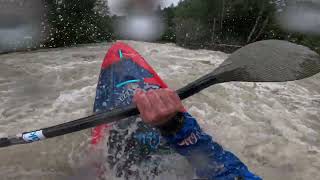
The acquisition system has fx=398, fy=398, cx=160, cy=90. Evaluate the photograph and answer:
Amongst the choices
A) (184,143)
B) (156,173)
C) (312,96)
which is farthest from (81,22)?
(184,143)

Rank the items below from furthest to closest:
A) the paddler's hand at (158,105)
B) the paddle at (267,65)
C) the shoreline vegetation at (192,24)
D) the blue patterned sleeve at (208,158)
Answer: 1. the shoreline vegetation at (192,24)
2. the paddle at (267,65)
3. the blue patterned sleeve at (208,158)
4. the paddler's hand at (158,105)

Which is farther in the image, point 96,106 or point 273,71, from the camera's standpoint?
point 96,106

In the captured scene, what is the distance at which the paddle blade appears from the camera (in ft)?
6.02

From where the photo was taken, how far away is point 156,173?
2.29m

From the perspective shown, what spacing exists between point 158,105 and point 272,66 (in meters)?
0.74

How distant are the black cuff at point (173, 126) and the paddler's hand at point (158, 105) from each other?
5cm

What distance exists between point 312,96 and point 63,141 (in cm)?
332

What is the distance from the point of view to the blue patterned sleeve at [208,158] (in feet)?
5.20

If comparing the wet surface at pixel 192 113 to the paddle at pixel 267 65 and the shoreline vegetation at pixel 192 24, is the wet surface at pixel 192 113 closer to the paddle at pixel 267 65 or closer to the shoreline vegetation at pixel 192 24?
the paddle at pixel 267 65

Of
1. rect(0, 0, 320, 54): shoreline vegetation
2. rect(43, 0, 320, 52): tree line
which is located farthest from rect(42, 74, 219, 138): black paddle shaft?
rect(43, 0, 320, 52): tree line

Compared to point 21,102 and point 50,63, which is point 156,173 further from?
point 50,63

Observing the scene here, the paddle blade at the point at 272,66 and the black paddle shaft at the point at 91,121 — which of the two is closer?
the black paddle shaft at the point at 91,121

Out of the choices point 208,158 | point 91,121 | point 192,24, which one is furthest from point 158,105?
point 192,24

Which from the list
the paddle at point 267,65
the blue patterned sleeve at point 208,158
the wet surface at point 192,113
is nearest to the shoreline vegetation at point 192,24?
the wet surface at point 192,113
